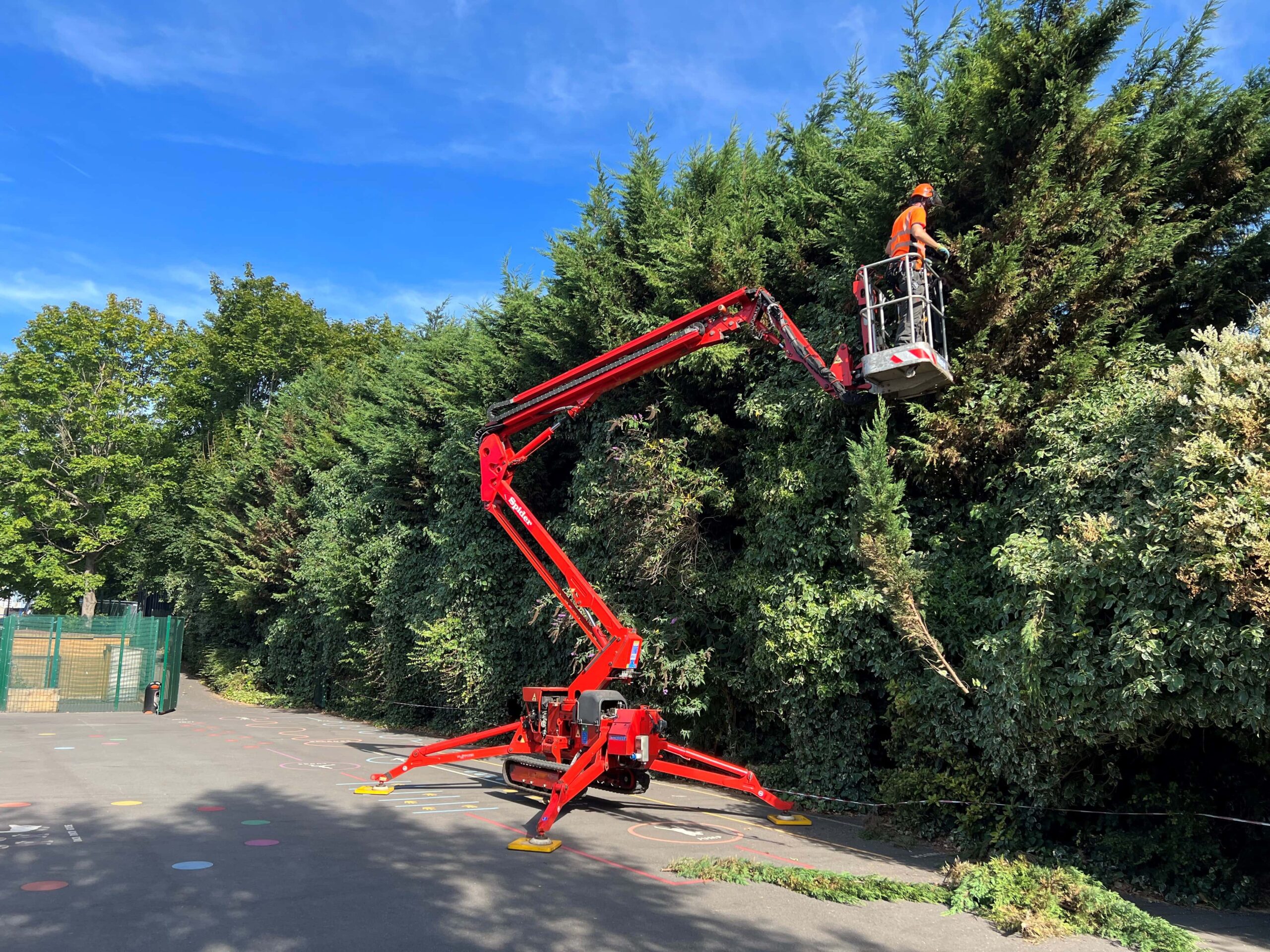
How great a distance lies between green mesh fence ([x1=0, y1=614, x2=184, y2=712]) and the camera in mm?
24781

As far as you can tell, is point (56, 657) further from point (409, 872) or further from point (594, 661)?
point (409, 872)

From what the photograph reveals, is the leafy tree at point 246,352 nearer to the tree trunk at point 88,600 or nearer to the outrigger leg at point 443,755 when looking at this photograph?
the tree trunk at point 88,600

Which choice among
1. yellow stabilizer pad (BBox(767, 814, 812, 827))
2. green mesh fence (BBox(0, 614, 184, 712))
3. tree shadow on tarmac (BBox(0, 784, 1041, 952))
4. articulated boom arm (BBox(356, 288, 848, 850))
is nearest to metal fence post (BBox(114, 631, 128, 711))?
green mesh fence (BBox(0, 614, 184, 712))

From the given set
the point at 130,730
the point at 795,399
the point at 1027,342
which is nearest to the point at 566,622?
the point at 795,399

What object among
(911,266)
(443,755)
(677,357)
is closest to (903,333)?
(911,266)

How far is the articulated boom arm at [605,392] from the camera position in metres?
9.62

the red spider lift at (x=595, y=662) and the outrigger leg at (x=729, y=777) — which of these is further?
the outrigger leg at (x=729, y=777)

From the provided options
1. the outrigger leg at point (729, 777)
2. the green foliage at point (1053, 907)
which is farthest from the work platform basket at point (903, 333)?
the outrigger leg at point (729, 777)

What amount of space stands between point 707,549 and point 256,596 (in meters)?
23.2

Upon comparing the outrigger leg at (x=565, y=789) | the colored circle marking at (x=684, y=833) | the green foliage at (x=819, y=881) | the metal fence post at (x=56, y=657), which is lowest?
the colored circle marking at (x=684, y=833)

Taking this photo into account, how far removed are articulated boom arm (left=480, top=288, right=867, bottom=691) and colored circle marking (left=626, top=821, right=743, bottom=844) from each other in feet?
6.56

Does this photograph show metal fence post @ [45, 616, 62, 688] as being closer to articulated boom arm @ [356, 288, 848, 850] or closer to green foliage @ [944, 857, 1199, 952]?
articulated boom arm @ [356, 288, 848, 850]

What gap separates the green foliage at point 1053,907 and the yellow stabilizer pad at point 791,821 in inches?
115

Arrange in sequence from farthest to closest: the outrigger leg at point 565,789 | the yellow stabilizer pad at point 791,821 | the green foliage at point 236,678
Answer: the green foliage at point 236,678 < the yellow stabilizer pad at point 791,821 < the outrigger leg at point 565,789
